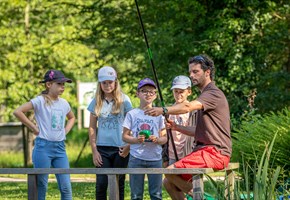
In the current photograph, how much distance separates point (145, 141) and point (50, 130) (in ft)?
3.69

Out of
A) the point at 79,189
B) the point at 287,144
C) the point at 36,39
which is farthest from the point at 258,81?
the point at 36,39

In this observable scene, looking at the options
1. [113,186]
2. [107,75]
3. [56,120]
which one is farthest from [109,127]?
[113,186]

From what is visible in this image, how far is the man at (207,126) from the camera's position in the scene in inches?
317

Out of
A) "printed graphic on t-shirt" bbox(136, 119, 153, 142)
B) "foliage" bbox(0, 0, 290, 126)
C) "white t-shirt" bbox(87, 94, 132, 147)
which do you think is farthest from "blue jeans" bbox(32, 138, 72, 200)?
"foliage" bbox(0, 0, 290, 126)

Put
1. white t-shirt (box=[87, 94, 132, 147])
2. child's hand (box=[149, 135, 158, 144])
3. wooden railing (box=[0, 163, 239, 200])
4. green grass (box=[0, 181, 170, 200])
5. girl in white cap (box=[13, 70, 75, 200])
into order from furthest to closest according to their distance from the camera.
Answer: green grass (box=[0, 181, 170, 200]) < girl in white cap (box=[13, 70, 75, 200]) < white t-shirt (box=[87, 94, 132, 147]) < child's hand (box=[149, 135, 158, 144]) < wooden railing (box=[0, 163, 239, 200])

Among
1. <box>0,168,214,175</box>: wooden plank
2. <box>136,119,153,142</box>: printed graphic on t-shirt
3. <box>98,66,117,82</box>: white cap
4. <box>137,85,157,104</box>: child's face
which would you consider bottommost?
<box>0,168,214,175</box>: wooden plank

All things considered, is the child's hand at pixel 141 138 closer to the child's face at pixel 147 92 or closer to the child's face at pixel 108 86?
the child's face at pixel 147 92

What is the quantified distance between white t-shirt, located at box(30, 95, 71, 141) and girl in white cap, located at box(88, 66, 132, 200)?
0.42 meters

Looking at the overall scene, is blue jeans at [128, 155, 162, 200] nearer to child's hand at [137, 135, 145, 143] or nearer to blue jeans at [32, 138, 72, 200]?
child's hand at [137, 135, 145, 143]

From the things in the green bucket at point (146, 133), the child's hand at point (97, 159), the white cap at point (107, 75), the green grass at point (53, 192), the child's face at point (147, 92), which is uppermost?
the white cap at point (107, 75)

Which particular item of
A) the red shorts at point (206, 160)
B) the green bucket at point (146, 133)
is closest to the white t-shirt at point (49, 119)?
the green bucket at point (146, 133)

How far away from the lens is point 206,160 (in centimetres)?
805

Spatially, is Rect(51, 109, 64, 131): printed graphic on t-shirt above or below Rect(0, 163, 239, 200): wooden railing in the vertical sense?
above

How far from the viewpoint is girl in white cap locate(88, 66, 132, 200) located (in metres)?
9.37
